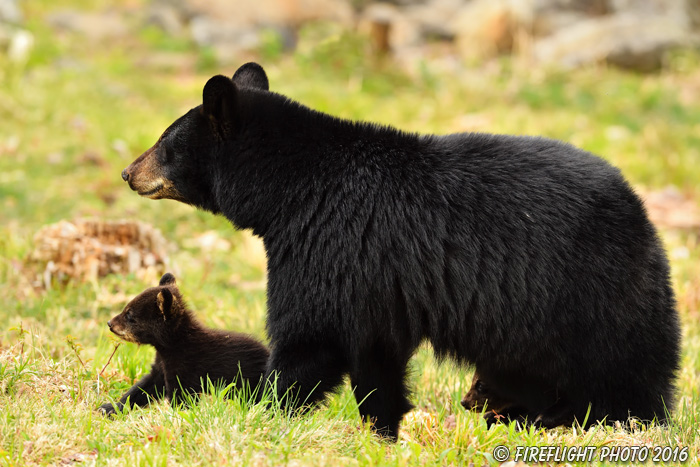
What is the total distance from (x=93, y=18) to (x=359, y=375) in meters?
16.3

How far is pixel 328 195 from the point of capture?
336 cm

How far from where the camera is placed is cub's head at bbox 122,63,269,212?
3.47 m

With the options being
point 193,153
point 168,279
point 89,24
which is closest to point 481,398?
point 168,279

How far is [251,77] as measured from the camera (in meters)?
3.93

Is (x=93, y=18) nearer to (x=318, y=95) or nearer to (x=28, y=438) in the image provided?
(x=318, y=95)

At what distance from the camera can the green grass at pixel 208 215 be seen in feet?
9.56

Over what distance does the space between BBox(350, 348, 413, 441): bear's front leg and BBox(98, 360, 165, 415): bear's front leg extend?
962mm

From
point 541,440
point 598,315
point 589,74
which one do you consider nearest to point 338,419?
point 541,440

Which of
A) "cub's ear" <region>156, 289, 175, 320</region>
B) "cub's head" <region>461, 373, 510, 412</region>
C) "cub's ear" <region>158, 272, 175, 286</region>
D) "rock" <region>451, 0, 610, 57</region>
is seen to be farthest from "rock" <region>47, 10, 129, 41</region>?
"cub's head" <region>461, 373, 510, 412</region>

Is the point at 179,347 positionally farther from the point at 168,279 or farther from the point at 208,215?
the point at 208,215

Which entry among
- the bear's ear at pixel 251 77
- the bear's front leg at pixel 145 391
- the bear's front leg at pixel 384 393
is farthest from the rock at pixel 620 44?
the bear's front leg at pixel 145 391

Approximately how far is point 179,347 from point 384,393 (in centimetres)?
105

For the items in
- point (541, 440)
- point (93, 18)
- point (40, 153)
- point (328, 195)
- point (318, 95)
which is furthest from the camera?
point (93, 18)

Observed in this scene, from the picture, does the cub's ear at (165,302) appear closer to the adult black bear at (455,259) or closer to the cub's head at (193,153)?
the cub's head at (193,153)
